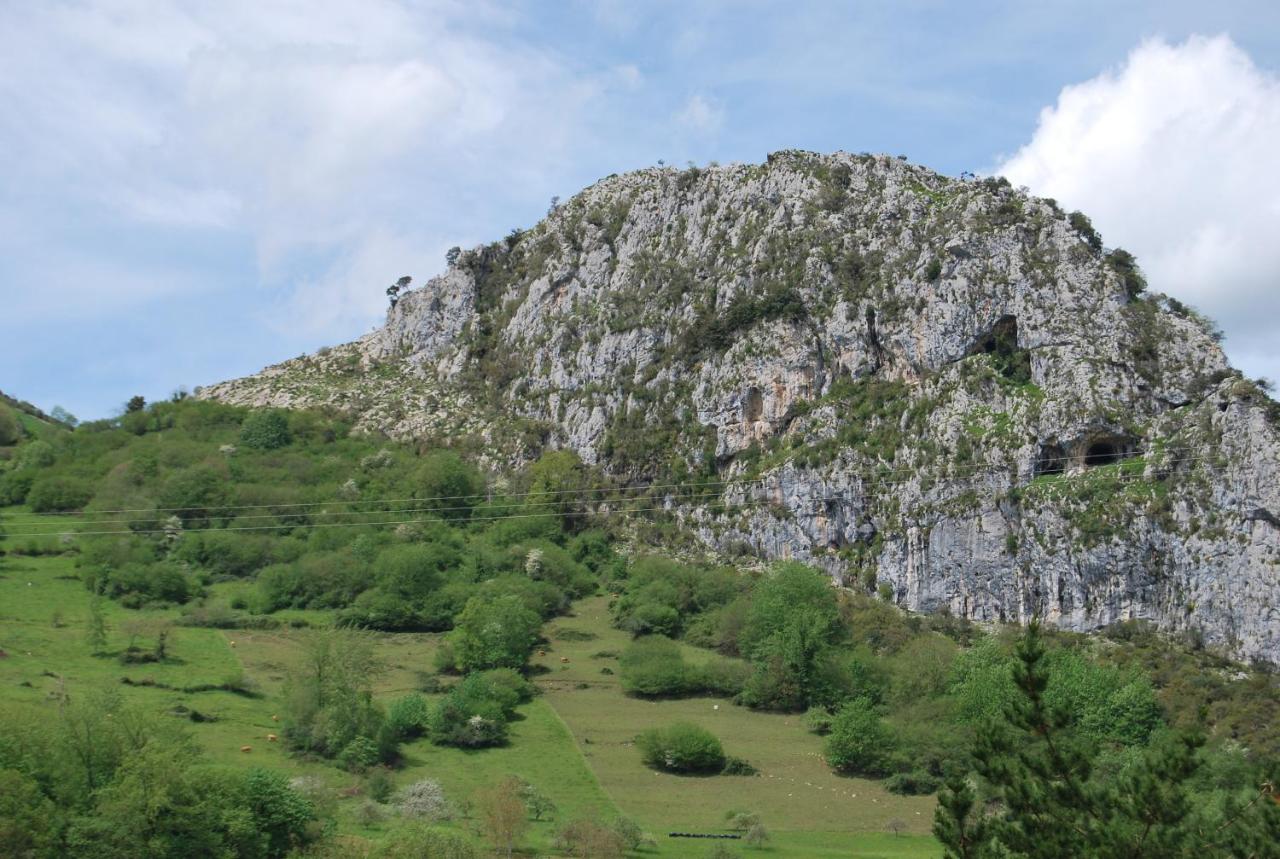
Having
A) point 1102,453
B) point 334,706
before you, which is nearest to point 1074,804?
Result: point 334,706

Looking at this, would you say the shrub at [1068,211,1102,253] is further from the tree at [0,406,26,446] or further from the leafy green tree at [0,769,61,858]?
the tree at [0,406,26,446]

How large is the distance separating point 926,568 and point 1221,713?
27441 millimetres

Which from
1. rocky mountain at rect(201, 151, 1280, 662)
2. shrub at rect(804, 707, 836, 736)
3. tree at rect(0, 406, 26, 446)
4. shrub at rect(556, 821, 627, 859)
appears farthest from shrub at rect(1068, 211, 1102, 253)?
tree at rect(0, 406, 26, 446)

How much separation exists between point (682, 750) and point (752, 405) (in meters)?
50.2

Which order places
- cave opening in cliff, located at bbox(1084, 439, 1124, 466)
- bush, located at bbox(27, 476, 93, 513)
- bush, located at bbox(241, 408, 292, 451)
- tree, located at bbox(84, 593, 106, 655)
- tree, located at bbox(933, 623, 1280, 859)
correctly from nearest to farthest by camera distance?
tree, located at bbox(933, 623, 1280, 859)
tree, located at bbox(84, 593, 106, 655)
cave opening in cliff, located at bbox(1084, 439, 1124, 466)
bush, located at bbox(27, 476, 93, 513)
bush, located at bbox(241, 408, 292, 451)

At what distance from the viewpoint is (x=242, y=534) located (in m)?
131

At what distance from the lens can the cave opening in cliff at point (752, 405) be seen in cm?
12756

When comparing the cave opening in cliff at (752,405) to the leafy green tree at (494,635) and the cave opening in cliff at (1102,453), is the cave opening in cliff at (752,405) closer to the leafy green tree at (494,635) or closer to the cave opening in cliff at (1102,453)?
the leafy green tree at (494,635)

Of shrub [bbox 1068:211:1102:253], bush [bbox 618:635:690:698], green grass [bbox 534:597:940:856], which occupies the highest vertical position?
shrub [bbox 1068:211:1102:253]

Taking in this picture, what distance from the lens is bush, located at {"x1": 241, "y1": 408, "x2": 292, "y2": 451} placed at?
149 meters

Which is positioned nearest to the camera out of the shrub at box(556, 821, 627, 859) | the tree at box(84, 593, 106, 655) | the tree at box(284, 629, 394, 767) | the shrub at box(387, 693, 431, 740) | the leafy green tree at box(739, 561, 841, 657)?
the shrub at box(556, 821, 627, 859)

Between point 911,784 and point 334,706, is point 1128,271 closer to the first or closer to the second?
point 911,784

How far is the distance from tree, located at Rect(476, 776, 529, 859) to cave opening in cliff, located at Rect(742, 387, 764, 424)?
215 feet

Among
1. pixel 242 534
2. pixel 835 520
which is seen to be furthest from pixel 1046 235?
pixel 242 534
